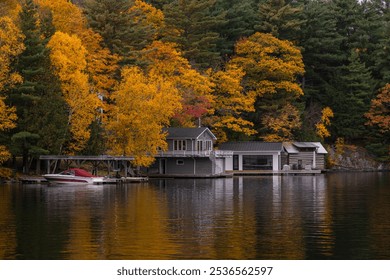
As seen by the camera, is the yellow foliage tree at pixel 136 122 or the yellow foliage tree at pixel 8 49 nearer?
the yellow foliage tree at pixel 8 49

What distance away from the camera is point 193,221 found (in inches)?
1427

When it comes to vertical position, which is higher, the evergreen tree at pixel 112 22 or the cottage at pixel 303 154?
the evergreen tree at pixel 112 22

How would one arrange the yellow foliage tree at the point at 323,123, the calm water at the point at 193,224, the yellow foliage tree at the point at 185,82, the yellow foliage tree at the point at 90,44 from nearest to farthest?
the calm water at the point at 193,224 → the yellow foliage tree at the point at 90,44 → the yellow foliage tree at the point at 185,82 → the yellow foliage tree at the point at 323,123

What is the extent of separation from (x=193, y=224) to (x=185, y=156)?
42.2 m

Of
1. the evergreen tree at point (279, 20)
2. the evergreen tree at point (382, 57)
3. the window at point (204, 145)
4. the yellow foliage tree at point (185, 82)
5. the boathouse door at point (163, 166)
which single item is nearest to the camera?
the window at point (204, 145)

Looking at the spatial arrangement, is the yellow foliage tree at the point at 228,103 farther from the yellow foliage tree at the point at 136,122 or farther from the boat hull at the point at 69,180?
the boat hull at the point at 69,180

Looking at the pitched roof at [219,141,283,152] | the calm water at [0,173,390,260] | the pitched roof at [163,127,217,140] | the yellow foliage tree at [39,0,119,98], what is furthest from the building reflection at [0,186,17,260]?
the pitched roof at [219,141,283,152]

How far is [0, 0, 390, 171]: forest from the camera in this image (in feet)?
213

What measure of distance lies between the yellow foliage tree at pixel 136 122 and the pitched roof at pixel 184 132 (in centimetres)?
609

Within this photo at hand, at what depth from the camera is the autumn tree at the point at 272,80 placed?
90062 millimetres

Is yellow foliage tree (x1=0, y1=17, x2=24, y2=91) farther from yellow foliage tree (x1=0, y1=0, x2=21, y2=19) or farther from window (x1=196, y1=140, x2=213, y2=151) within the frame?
window (x1=196, y1=140, x2=213, y2=151)

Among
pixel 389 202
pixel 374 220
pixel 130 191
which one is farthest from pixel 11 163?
pixel 374 220

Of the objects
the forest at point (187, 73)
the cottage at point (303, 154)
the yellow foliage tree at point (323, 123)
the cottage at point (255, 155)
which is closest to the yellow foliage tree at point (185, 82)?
the forest at point (187, 73)

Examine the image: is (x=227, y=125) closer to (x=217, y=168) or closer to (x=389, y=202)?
(x=217, y=168)
